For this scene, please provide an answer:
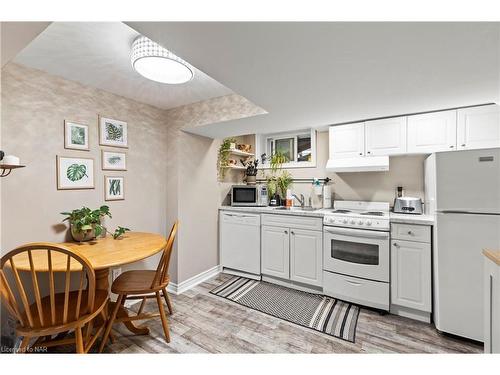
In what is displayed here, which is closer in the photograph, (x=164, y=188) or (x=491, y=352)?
(x=491, y=352)

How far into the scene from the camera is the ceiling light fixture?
1.37m

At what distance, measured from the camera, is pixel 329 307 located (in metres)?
2.33

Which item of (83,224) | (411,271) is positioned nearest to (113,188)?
(83,224)

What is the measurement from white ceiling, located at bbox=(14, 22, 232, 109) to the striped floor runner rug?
7.45ft

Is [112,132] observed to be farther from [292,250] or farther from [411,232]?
[411,232]

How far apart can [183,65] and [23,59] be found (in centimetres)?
122

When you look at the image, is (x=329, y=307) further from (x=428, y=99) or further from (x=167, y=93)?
(x=167, y=93)

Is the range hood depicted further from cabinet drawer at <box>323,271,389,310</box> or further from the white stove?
cabinet drawer at <box>323,271,389,310</box>

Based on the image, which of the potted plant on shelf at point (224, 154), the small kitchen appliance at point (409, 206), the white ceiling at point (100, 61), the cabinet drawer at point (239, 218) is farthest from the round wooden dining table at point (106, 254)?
the small kitchen appliance at point (409, 206)

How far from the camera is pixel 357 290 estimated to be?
2.30 metres

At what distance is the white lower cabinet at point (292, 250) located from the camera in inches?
102

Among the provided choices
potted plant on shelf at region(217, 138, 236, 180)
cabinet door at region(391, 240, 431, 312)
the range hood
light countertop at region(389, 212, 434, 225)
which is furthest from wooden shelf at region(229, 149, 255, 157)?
cabinet door at region(391, 240, 431, 312)

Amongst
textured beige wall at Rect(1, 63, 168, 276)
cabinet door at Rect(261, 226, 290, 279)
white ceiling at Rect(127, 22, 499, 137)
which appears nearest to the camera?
white ceiling at Rect(127, 22, 499, 137)

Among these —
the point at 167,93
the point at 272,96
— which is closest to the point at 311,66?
the point at 272,96
